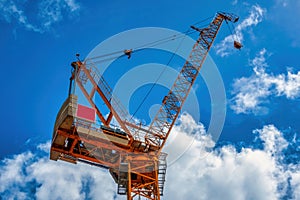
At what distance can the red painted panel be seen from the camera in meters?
35.4

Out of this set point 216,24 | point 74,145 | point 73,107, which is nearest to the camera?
point 73,107

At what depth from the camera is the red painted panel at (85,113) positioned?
35375 millimetres

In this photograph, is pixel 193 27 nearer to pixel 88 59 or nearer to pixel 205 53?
pixel 205 53

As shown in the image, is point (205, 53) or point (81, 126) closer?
point (81, 126)

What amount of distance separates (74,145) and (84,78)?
1003cm

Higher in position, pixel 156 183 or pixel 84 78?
pixel 84 78

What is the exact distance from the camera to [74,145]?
37.4 metres

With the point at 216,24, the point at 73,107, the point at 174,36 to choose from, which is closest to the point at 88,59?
the point at 73,107

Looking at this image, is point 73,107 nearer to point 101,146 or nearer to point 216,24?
point 101,146

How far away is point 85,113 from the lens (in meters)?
35.8

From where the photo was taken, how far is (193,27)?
49.6 metres

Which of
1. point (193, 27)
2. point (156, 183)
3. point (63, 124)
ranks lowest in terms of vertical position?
point (156, 183)

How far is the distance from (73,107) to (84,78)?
10.2 m

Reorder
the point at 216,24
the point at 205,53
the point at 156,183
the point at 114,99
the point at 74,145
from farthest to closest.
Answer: the point at 216,24
the point at 205,53
the point at 114,99
the point at 156,183
the point at 74,145
